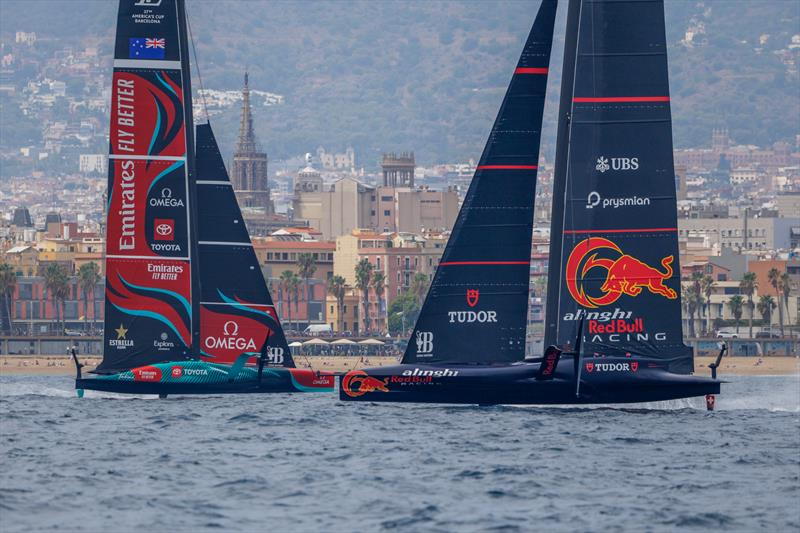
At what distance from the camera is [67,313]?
142875 mm

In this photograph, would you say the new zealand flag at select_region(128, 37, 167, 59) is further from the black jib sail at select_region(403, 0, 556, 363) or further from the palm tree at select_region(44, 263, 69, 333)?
the palm tree at select_region(44, 263, 69, 333)

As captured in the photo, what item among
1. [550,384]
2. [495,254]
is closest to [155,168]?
[495,254]

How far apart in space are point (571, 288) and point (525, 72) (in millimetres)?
4006

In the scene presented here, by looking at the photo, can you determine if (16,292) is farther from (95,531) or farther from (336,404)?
(95,531)

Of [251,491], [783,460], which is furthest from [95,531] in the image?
[783,460]

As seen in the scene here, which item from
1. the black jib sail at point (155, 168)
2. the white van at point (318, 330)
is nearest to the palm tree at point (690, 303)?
the white van at point (318, 330)

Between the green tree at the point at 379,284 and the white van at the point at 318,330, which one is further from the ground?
the green tree at the point at 379,284

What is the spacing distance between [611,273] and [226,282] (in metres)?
9.33

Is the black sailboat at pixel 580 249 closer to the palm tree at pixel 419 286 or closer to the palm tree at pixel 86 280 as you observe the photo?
the palm tree at pixel 86 280

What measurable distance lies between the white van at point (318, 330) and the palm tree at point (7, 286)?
19.2 meters

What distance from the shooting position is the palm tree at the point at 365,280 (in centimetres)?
14338

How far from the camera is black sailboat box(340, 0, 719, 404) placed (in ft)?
121

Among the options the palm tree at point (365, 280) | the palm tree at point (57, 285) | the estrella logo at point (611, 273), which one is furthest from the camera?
the palm tree at point (365, 280)

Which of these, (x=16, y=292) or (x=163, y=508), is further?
(x=16, y=292)
